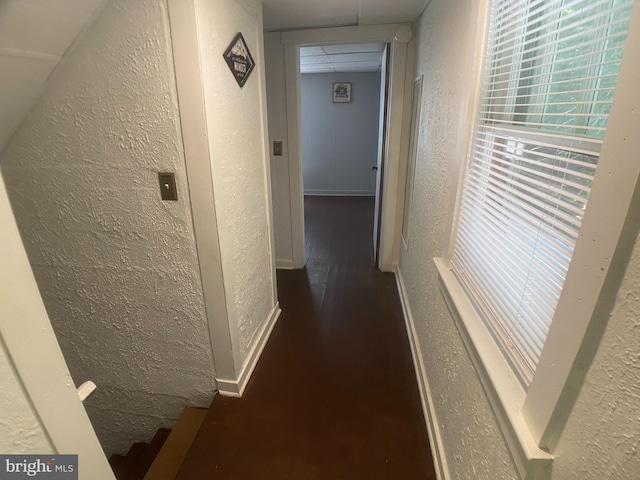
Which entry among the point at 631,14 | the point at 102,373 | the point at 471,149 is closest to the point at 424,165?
the point at 471,149

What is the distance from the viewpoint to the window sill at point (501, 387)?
0.67m

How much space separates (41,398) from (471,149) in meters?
1.37

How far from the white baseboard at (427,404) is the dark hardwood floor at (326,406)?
40 mm

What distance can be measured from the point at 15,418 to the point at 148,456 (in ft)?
5.21

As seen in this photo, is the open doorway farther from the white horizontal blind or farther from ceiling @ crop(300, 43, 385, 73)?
the white horizontal blind

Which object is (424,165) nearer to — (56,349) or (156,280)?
(156,280)

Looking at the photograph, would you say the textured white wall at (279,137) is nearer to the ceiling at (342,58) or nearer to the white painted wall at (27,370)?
the ceiling at (342,58)

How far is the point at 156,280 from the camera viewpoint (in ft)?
5.14

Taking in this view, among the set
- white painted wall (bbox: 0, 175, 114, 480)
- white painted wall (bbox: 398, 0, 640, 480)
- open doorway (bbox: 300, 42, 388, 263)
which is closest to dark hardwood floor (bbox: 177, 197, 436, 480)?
white painted wall (bbox: 398, 0, 640, 480)

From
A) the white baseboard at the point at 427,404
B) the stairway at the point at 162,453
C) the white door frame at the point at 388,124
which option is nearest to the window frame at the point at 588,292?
the white baseboard at the point at 427,404

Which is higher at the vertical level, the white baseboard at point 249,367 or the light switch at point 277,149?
the light switch at point 277,149

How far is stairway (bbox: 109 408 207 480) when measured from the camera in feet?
4.93

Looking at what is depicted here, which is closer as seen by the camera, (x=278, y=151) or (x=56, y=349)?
(x=56, y=349)

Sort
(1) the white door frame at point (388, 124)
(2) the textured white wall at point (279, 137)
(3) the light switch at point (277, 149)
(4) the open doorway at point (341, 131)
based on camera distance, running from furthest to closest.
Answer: (4) the open doorway at point (341, 131), (3) the light switch at point (277, 149), (2) the textured white wall at point (279, 137), (1) the white door frame at point (388, 124)
